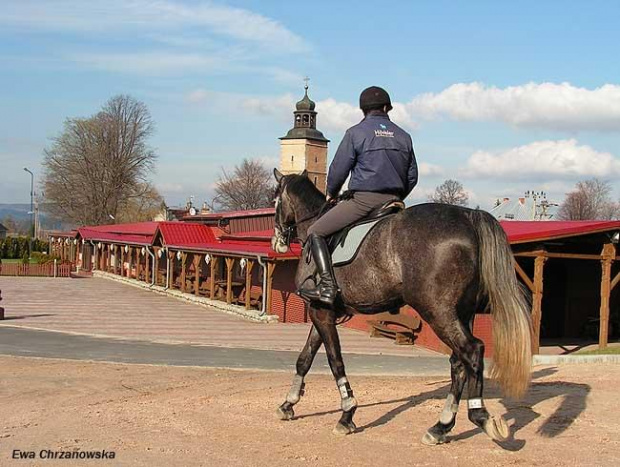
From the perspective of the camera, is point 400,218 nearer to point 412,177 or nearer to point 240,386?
point 412,177

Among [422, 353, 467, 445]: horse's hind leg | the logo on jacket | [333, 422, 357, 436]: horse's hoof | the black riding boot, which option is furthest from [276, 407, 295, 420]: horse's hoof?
the logo on jacket

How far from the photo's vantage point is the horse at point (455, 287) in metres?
6.24

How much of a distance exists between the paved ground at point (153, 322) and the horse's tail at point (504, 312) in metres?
12.7

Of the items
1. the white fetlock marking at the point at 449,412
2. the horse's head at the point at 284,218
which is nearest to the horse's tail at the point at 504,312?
the white fetlock marking at the point at 449,412

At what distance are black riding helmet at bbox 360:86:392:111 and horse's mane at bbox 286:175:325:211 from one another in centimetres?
104

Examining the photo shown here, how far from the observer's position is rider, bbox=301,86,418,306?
6.99 m

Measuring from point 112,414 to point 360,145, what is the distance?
3850 mm

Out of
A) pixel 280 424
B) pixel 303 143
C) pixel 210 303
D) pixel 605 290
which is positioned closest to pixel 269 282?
pixel 210 303

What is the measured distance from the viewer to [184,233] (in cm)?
3931

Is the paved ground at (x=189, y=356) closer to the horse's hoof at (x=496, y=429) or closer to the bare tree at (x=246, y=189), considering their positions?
the horse's hoof at (x=496, y=429)

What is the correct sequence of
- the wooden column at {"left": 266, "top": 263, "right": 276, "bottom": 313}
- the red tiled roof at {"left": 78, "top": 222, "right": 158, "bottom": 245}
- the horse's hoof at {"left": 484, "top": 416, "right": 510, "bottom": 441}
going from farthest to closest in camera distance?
the red tiled roof at {"left": 78, "top": 222, "right": 158, "bottom": 245} → the wooden column at {"left": 266, "top": 263, "right": 276, "bottom": 313} → the horse's hoof at {"left": 484, "top": 416, "right": 510, "bottom": 441}

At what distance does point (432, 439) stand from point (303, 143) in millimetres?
90960

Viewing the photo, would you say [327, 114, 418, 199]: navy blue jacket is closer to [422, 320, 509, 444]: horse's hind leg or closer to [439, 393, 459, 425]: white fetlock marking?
[422, 320, 509, 444]: horse's hind leg

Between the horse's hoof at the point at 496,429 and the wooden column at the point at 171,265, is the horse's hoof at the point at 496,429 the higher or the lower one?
the higher one
